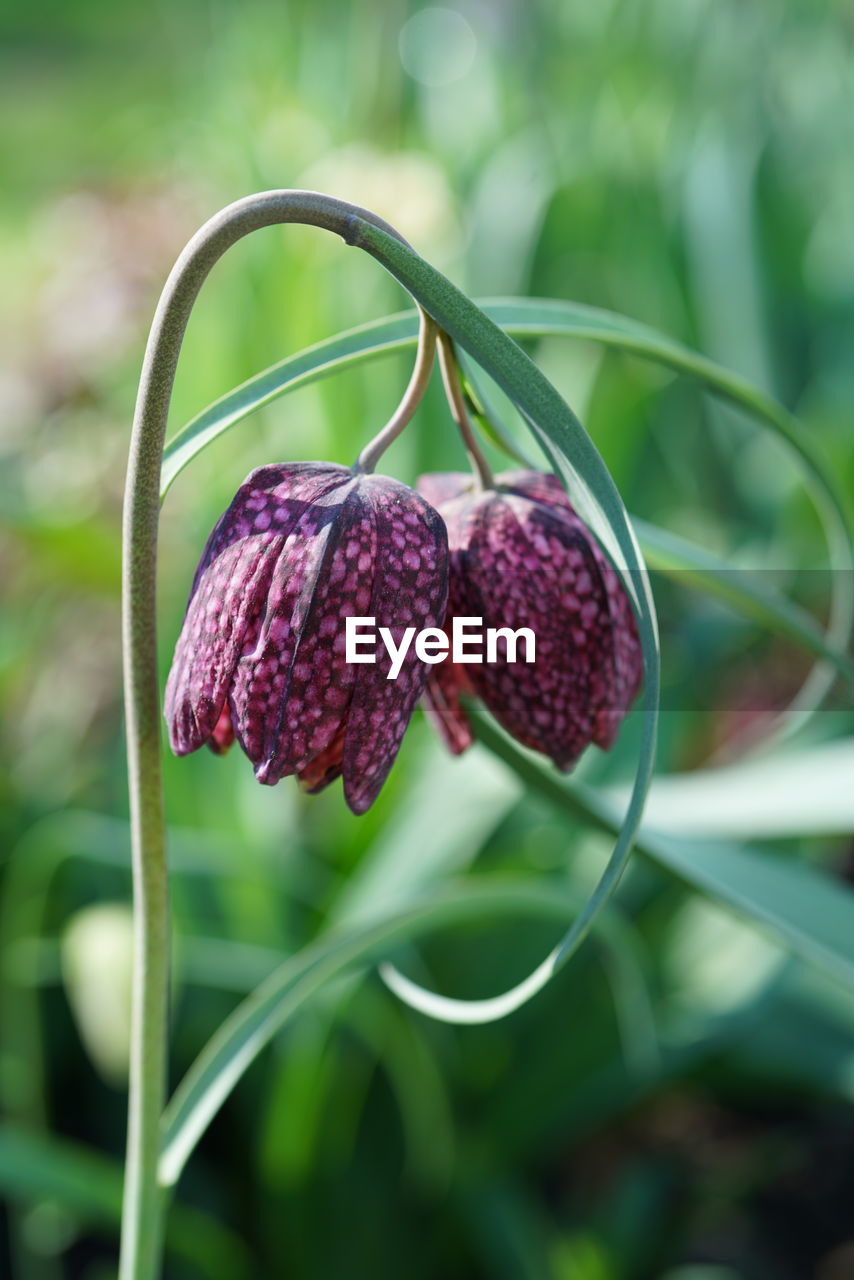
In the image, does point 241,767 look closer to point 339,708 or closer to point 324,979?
point 324,979

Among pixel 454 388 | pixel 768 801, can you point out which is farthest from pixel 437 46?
pixel 454 388

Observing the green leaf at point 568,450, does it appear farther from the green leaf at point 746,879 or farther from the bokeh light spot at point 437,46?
the bokeh light spot at point 437,46

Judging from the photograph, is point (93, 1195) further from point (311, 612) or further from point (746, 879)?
point (311, 612)

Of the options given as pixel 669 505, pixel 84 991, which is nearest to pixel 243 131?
pixel 669 505

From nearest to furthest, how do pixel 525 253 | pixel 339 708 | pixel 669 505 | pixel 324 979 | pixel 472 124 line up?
pixel 339 708
pixel 324 979
pixel 525 253
pixel 669 505
pixel 472 124

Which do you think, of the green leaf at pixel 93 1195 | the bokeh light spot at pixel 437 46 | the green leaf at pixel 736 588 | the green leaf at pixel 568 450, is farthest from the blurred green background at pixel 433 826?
the bokeh light spot at pixel 437 46

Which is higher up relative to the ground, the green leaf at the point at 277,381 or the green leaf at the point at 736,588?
the green leaf at the point at 277,381

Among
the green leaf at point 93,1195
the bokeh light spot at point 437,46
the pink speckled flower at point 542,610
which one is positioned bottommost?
the green leaf at point 93,1195

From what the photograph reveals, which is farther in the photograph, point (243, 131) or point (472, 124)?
point (472, 124)
